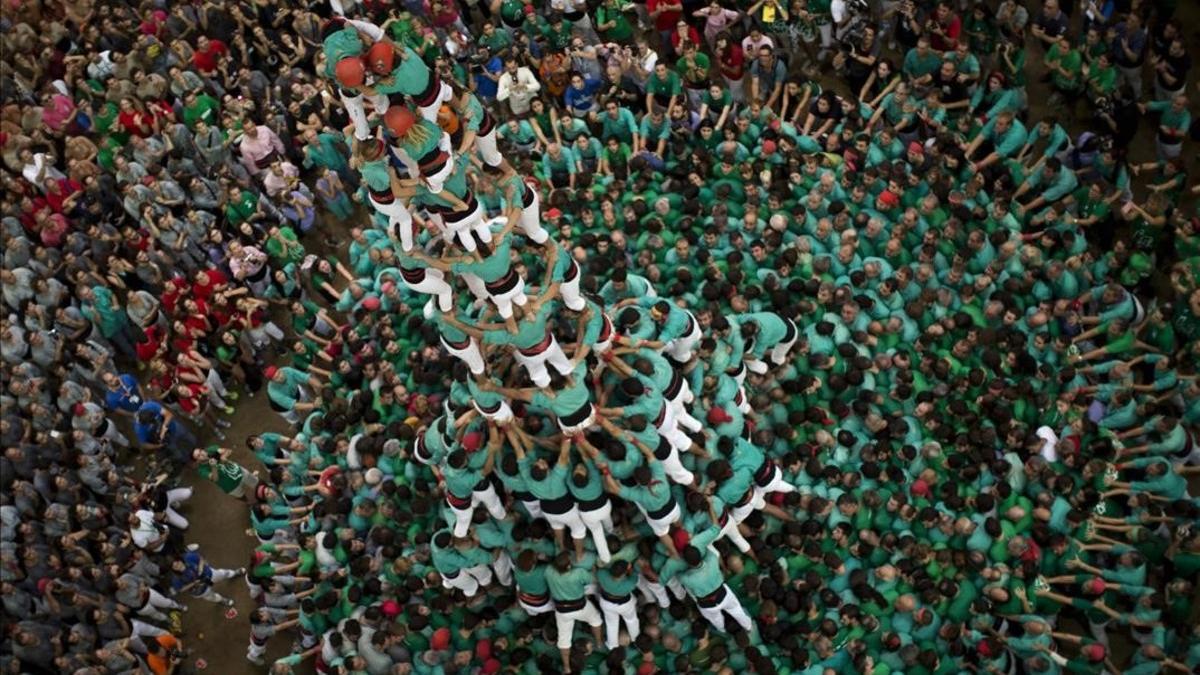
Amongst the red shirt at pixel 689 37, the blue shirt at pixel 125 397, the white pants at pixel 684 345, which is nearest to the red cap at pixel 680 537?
the white pants at pixel 684 345

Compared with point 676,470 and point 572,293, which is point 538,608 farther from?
point 572,293

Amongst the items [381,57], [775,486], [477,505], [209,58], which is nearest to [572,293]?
[477,505]

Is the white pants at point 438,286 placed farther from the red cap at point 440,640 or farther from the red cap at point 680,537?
the red cap at point 440,640

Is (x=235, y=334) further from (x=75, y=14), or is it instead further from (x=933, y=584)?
(x=933, y=584)

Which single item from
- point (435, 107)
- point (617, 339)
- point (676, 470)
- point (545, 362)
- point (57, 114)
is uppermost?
point (435, 107)

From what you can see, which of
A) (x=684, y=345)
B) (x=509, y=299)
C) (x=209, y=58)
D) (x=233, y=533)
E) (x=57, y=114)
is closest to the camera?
(x=509, y=299)

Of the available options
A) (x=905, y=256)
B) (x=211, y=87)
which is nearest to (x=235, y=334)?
(x=211, y=87)
